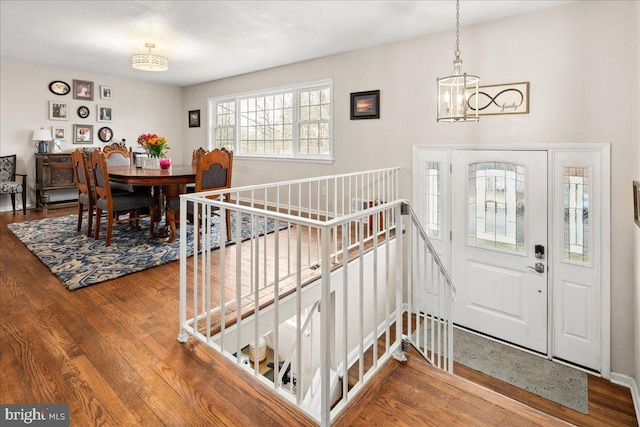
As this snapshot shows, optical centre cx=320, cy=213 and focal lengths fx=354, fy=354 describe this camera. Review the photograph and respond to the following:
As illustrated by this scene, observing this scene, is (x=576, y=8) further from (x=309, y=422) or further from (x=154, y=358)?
(x=154, y=358)

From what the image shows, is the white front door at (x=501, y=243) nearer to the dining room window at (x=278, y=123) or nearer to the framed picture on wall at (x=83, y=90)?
the dining room window at (x=278, y=123)

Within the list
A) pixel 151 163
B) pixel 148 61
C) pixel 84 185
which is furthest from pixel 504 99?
pixel 84 185

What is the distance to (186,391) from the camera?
5.41 ft

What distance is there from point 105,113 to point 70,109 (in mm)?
534

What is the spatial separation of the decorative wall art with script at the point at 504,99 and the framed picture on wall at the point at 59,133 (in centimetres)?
652

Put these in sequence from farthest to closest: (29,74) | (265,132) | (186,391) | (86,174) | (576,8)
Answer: (265,132) < (29,74) < (86,174) < (576,8) < (186,391)

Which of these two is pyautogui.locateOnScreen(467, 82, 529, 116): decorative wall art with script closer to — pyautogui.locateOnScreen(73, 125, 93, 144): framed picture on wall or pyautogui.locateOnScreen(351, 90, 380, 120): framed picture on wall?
pyautogui.locateOnScreen(351, 90, 380, 120): framed picture on wall

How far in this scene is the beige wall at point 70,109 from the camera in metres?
5.65

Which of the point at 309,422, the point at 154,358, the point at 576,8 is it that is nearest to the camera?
the point at 309,422

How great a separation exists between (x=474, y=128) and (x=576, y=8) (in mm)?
1289

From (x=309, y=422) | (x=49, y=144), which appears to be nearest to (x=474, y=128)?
(x=309, y=422)

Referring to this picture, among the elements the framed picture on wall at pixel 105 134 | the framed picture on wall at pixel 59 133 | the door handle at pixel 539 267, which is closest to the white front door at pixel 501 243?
the door handle at pixel 539 267

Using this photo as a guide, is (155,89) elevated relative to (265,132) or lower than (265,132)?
elevated

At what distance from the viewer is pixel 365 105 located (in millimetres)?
4625
